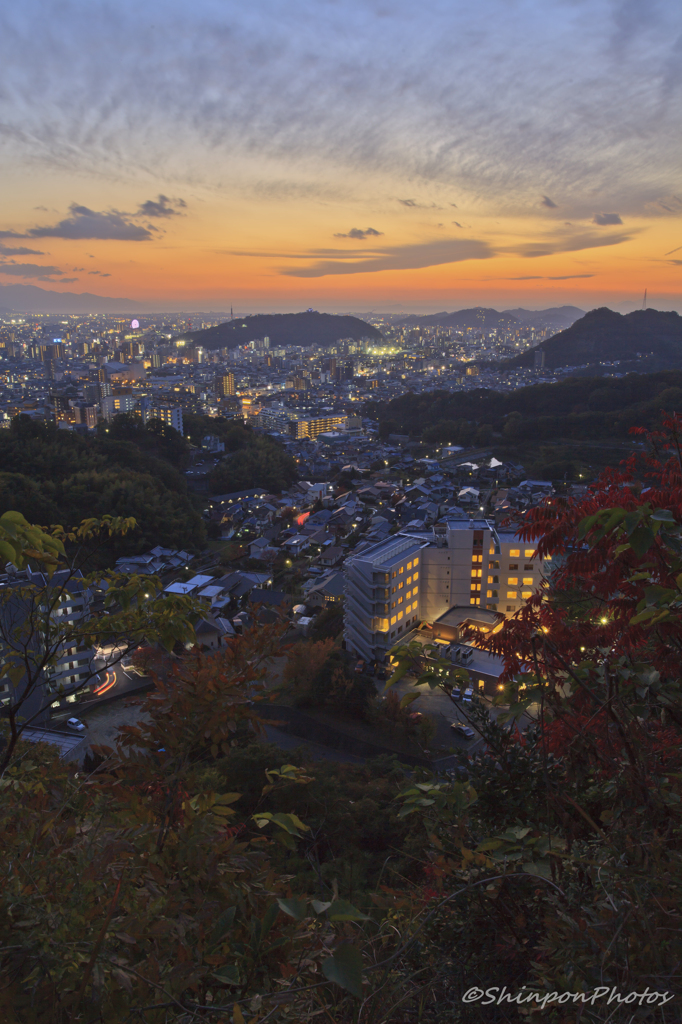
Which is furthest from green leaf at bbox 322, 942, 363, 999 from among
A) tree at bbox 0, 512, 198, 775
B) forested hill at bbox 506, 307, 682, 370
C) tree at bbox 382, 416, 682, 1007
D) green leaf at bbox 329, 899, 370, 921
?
forested hill at bbox 506, 307, 682, 370

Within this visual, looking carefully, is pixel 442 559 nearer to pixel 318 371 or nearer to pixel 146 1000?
pixel 146 1000

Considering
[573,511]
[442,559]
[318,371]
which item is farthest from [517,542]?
[318,371]

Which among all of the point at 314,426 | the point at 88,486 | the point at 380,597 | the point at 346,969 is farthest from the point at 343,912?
the point at 314,426

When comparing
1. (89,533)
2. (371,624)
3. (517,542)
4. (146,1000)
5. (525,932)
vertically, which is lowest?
(371,624)

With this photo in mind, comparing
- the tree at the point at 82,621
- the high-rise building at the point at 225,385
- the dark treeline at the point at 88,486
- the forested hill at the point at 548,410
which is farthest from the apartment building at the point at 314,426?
the tree at the point at 82,621

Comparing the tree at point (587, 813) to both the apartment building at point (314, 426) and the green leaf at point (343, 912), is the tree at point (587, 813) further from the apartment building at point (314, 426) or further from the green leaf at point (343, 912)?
the apartment building at point (314, 426)
